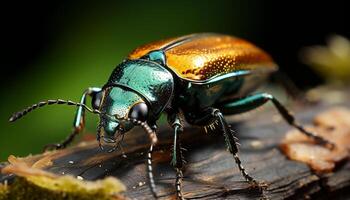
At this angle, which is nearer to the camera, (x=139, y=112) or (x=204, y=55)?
(x=139, y=112)

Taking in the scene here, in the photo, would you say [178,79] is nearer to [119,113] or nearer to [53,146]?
[119,113]

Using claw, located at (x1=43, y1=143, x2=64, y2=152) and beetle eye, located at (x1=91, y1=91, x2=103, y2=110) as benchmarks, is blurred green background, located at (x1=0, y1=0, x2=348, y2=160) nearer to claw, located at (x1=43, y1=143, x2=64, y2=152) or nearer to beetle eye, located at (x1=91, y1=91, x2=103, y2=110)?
claw, located at (x1=43, y1=143, x2=64, y2=152)

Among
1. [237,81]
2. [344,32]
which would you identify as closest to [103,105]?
[237,81]

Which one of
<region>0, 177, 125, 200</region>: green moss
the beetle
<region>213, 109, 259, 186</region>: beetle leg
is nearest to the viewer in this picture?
<region>0, 177, 125, 200</region>: green moss

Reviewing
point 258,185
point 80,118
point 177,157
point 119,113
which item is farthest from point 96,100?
point 258,185

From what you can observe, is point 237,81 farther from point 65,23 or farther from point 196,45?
point 65,23

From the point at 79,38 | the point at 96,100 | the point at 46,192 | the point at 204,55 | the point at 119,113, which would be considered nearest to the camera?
the point at 46,192

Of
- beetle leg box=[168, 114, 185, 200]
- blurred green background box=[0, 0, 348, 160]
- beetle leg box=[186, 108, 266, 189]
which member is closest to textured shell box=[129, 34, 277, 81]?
beetle leg box=[186, 108, 266, 189]
